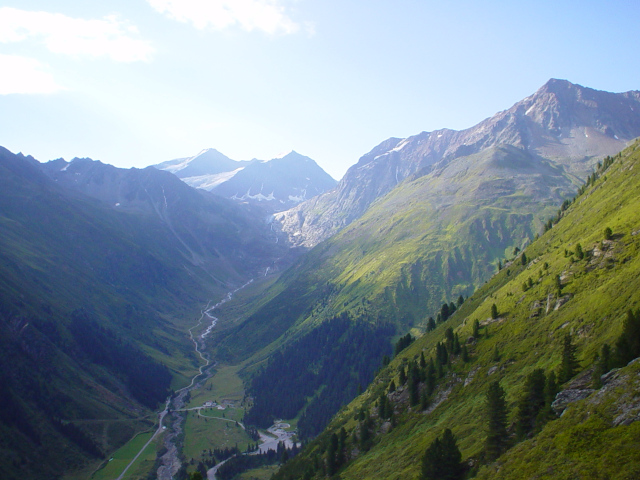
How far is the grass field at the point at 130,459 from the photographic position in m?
149

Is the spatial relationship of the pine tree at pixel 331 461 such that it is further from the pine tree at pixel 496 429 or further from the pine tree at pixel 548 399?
the pine tree at pixel 548 399

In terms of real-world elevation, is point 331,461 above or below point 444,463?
below

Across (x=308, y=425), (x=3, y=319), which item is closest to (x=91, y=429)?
(x=3, y=319)

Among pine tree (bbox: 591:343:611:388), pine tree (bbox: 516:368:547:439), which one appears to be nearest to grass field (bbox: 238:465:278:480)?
pine tree (bbox: 516:368:547:439)

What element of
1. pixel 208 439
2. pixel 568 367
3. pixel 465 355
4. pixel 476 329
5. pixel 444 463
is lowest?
pixel 208 439

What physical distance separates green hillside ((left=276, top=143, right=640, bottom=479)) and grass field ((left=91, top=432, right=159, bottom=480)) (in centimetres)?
6610

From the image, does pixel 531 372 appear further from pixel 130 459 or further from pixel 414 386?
pixel 130 459

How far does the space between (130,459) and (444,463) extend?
493 ft

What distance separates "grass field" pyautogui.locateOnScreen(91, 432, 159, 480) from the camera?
149 metres

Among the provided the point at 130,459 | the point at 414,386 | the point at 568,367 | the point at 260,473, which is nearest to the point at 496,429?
the point at 568,367

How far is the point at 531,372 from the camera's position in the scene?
6519cm

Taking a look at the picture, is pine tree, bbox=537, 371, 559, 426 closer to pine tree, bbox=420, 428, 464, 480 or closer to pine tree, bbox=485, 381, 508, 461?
pine tree, bbox=485, 381, 508, 461

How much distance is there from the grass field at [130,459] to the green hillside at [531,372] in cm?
6610

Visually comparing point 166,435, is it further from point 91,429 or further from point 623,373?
point 623,373
